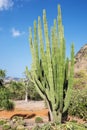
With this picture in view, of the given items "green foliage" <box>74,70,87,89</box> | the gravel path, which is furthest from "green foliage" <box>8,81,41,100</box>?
"green foliage" <box>74,70,87,89</box>

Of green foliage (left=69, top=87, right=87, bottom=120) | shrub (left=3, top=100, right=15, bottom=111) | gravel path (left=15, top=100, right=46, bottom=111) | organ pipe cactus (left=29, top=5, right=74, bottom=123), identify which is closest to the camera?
organ pipe cactus (left=29, top=5, right=74, bottom=123)

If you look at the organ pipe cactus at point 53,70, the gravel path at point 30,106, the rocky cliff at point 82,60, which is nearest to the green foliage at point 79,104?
the organ pipe cactus at point 53,70

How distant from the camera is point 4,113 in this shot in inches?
795

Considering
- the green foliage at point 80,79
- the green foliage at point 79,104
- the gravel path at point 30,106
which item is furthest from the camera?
the green foliage at point 80,79

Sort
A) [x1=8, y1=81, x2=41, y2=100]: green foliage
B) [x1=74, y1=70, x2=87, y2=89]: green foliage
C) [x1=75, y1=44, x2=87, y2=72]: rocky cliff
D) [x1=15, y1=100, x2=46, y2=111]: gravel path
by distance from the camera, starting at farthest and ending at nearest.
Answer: [x1=75, y1=44, x2=87, y2=72]: rocky cliff
[x1=8, y1=81, x2=41, y2=100]: green foliage
[x1=74, y1=70, x2=87, y2=89]: green foliage
[x1=15, y1=100, x2=46, y2=111]: gravel path

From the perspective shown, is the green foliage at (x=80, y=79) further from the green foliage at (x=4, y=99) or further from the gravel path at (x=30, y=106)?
the green foliage at (x=4, y=99)

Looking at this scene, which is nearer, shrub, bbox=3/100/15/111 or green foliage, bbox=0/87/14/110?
green foliage, bbox=0/87/14/110

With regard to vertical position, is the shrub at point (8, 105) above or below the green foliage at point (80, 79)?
below

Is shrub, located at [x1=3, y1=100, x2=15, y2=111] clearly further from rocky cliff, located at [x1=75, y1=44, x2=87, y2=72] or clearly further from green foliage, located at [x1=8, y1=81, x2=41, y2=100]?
rocky cliff, located at [x1=75, y1=44, x2=87, y2=72]

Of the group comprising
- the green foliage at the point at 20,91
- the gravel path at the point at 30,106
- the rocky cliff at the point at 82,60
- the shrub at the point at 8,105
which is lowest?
the gravel path at the point at 30,106

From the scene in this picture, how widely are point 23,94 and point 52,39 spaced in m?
24.5

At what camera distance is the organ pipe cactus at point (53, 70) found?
1314cm

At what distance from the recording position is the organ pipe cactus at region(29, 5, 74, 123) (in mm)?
13141

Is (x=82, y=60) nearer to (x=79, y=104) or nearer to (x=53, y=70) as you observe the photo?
(x=79, y=104)
